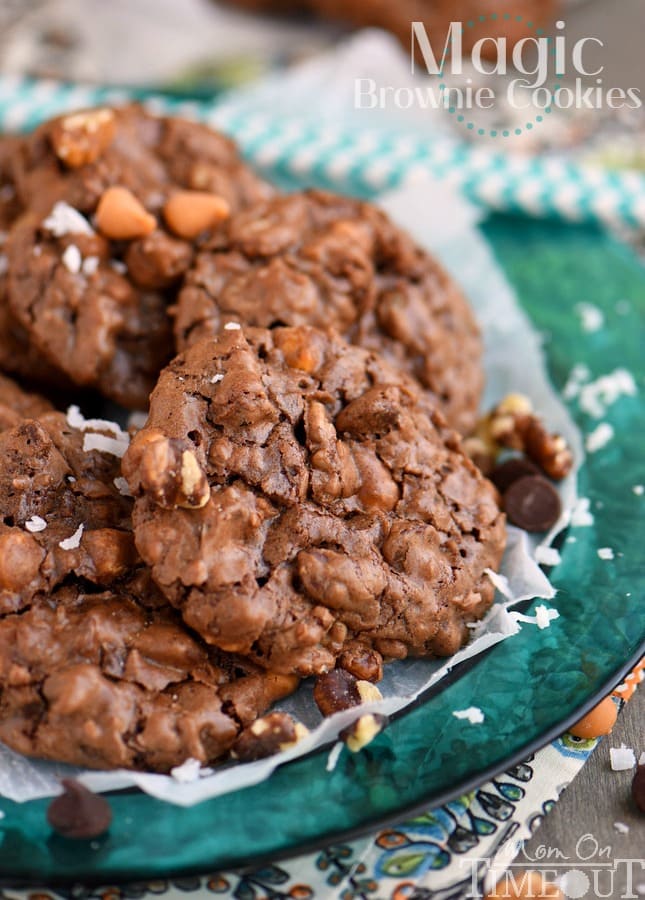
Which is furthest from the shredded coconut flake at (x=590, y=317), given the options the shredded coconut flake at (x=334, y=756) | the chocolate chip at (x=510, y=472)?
the shredded coconut flake at (x=334, y=756)

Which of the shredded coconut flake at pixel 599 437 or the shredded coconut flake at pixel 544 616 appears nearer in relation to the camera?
the shredded coconut flake at pixel 544 616

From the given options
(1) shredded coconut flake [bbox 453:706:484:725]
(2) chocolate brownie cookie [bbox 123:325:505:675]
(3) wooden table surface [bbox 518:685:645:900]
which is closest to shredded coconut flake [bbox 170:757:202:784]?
(2) chocolate brownie cookie [bbox 123:325:505:675]

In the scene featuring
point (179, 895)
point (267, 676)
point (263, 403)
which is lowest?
point (179, 895)

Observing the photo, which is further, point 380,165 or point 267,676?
point 380,165

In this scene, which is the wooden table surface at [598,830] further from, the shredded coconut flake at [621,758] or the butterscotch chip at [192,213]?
the butterscotch chip at [192,213]

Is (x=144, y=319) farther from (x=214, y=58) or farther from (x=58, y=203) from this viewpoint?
(x=214, y=58)

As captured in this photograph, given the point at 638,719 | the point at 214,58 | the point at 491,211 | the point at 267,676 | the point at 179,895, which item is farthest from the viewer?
the point at 214,58

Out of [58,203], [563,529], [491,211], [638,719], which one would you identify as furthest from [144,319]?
[491,211]

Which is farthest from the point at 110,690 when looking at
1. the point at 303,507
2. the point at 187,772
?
the point at 303,507
